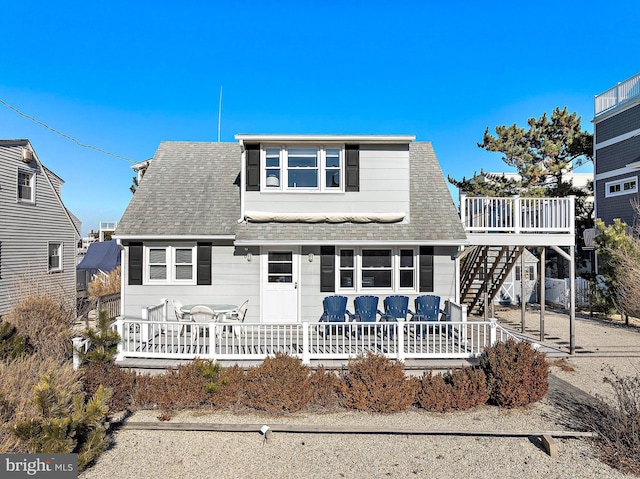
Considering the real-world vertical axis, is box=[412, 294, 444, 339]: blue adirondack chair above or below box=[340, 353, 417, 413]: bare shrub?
above

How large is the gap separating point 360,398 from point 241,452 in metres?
2.28

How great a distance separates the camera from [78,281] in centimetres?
2244

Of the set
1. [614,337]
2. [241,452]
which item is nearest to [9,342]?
[241,452]

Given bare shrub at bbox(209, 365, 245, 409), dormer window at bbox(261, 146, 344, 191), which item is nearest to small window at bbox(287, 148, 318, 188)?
dormer window at bbox(261, 146, 344, 191)

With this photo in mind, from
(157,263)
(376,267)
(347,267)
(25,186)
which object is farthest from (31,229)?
(376,267)

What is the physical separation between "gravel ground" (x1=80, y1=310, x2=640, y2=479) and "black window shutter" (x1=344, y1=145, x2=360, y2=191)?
6112 mm

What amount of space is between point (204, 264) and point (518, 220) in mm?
8823

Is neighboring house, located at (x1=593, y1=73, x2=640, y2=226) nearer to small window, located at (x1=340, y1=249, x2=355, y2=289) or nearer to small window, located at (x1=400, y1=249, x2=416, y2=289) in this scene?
small window, located at (x1=400, y1=249, x2=416, y2=289)

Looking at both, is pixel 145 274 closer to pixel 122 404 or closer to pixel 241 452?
pixel 122 404

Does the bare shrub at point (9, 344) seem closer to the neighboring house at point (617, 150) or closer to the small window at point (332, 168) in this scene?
the small window at point (332, 168)

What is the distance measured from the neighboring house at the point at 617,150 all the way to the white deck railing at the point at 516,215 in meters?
10.4

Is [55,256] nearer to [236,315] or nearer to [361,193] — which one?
[236,315]

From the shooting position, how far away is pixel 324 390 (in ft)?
21.9

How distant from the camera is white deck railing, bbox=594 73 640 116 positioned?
60.1 feet
